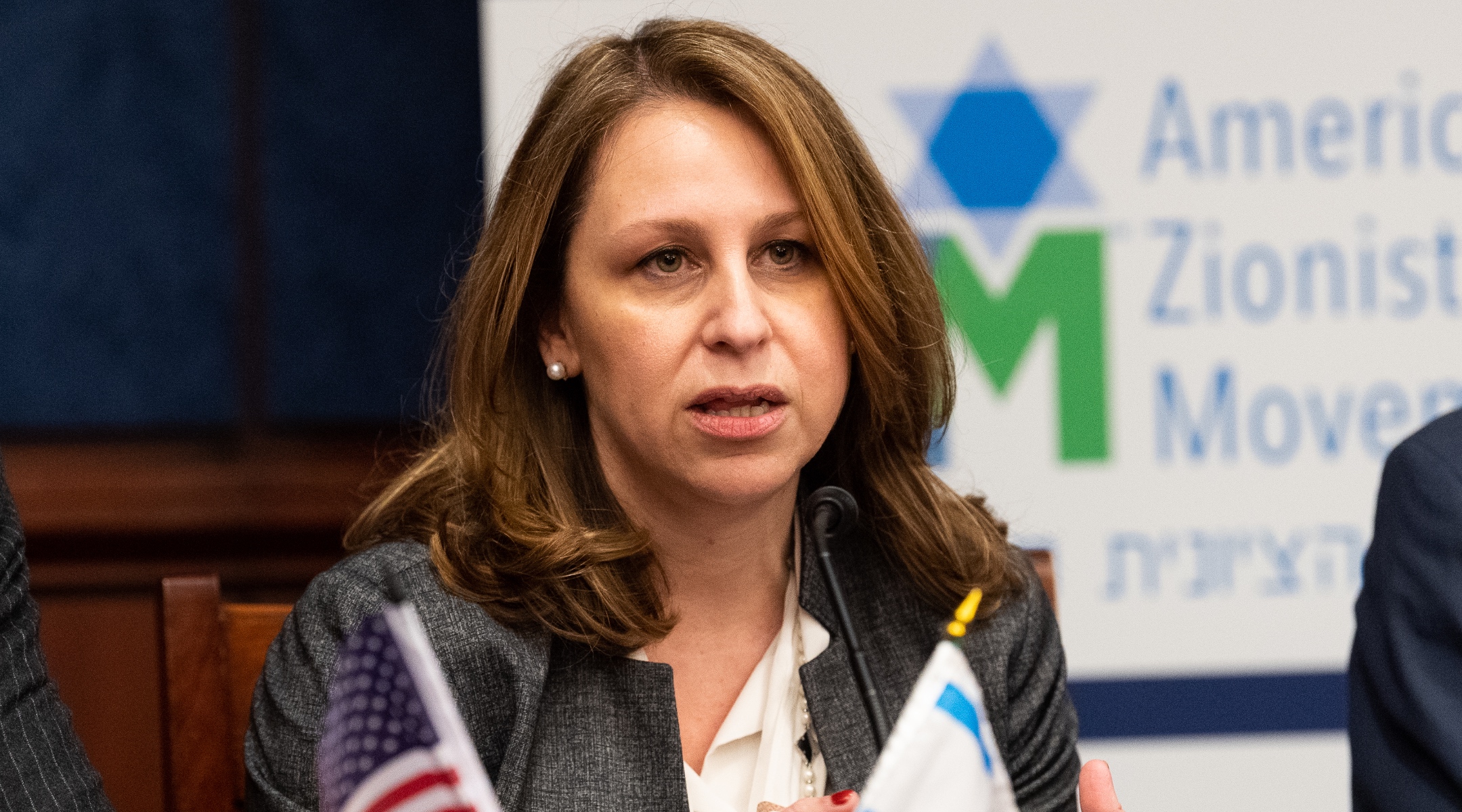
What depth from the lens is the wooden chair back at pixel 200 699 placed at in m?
1.45

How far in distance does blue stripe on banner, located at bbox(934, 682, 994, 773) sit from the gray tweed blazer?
0.56 meters

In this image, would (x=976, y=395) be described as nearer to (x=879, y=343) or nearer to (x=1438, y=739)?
(x=879, y=343)

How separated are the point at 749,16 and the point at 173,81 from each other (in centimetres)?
120

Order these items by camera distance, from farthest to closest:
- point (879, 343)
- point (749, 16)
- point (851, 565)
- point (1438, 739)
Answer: point (749, 16), point (851, 565), point (879, 343), point (1438, 739)

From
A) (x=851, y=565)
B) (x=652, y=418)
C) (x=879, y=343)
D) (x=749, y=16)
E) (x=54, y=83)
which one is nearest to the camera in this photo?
(x=652, y=418)

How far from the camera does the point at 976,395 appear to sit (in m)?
2.06

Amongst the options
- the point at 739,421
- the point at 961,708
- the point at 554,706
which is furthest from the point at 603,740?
the point at 961,708

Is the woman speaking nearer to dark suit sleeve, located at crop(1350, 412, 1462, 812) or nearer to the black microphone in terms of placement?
the black microphone

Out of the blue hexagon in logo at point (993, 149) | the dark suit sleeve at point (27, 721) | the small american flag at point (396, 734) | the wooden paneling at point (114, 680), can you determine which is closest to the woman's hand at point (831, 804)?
the small american flag at point (396, 734)

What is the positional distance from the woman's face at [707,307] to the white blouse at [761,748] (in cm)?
19

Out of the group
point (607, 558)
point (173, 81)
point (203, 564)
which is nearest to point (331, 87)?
point (173, 81)

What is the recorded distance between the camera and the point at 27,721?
1151mm

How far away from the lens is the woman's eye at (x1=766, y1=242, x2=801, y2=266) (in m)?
1.36

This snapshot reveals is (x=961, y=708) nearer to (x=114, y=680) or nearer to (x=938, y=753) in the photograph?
(x=938, y=753)
